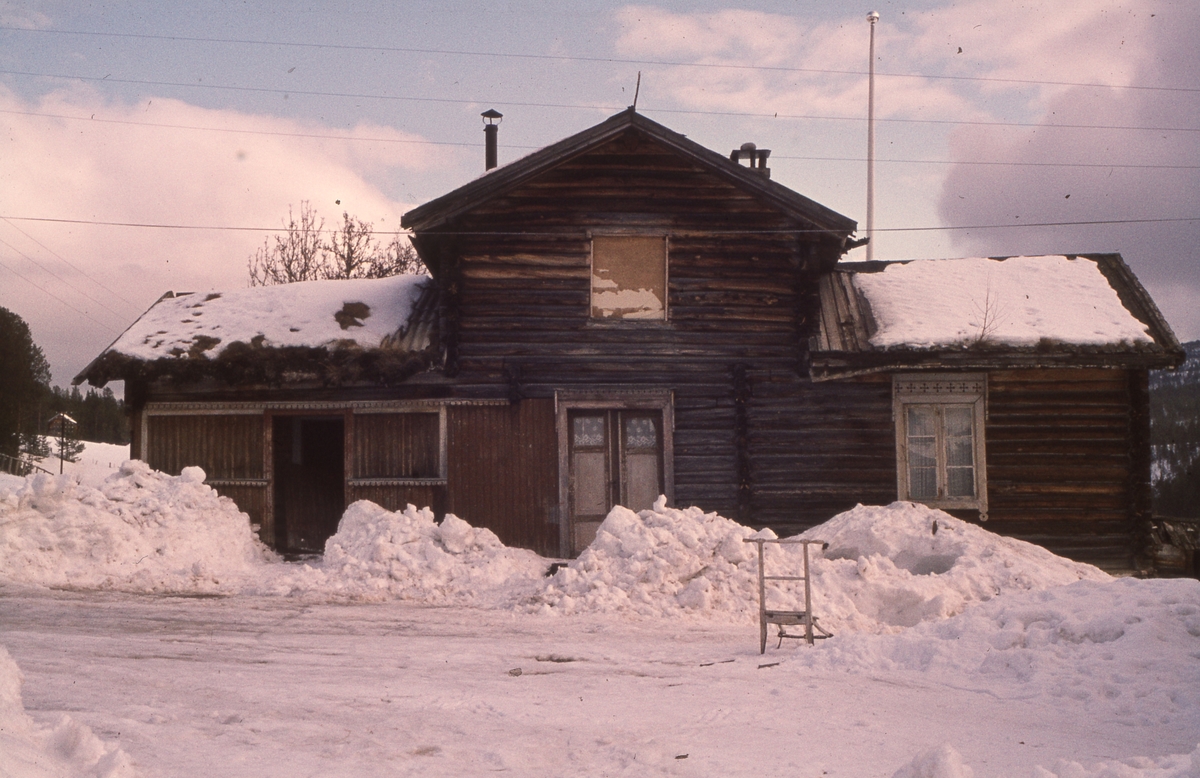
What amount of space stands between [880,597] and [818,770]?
599cm

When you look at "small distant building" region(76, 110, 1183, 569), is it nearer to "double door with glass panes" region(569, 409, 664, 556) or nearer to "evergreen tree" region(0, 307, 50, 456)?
→ "double door with glass panes" region(569, 409, 664, 556)

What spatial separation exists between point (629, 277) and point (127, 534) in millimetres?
8679

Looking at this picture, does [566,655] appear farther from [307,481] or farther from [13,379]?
[13,379]

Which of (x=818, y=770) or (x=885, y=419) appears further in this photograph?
(x=885, y=419)

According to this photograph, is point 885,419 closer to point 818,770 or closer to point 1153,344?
point 1153,344

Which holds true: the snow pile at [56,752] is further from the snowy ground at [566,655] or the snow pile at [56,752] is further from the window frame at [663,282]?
the window frame at [663,282]

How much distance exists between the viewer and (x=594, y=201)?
14.8 metres

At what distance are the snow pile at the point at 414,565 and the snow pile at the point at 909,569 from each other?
398 cm

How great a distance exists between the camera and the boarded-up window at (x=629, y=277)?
14.8 meters

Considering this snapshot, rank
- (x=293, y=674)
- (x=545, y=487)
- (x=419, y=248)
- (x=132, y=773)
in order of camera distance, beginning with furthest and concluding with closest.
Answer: (x=419, y=248) → (x=545, y=487) → (x=293, y=674) → (x=132, y=773)

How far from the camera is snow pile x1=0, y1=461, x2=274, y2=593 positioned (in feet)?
39.3

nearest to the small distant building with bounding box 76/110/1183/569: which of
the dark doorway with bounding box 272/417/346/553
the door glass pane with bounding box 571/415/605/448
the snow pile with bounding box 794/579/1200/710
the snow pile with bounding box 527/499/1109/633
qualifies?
the door glass pane with bounding box 571/415/605/448

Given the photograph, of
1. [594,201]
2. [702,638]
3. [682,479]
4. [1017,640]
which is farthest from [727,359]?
[1017,640]

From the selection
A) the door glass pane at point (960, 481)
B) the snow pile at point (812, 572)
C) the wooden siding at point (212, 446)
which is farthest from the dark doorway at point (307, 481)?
the door glass pane at point (960, 481)
